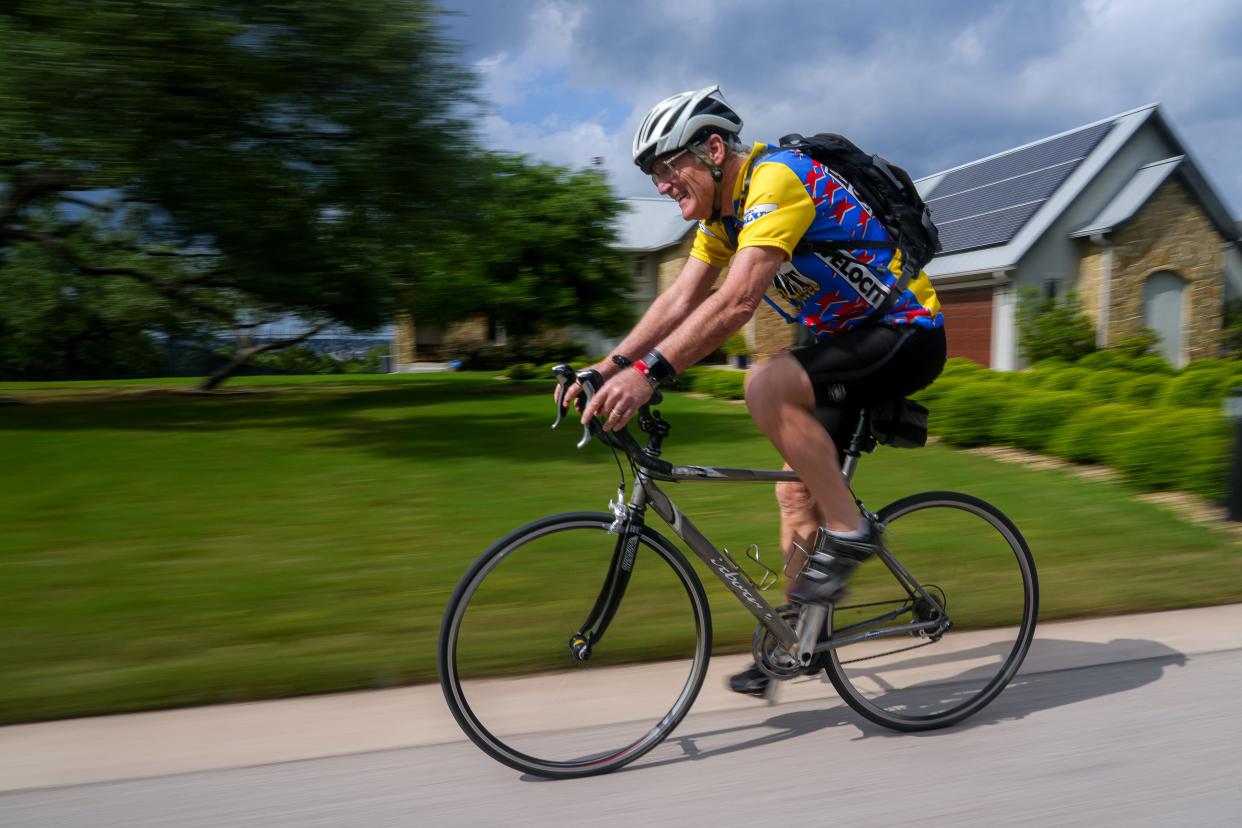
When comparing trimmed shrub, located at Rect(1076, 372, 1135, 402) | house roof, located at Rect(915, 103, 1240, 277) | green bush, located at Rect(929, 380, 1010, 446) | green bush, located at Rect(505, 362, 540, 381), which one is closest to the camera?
green bush, located at Rect(929, 380, 1010, 446)

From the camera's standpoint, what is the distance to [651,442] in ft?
9.77

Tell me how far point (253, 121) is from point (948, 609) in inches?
429

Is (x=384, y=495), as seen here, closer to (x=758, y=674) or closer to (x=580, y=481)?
(x=580, y=481)

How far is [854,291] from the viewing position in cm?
303

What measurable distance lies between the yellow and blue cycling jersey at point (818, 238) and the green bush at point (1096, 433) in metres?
5.90

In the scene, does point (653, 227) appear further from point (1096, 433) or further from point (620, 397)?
point (620, 397)

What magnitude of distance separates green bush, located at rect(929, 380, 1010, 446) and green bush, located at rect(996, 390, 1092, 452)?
0.22 meters

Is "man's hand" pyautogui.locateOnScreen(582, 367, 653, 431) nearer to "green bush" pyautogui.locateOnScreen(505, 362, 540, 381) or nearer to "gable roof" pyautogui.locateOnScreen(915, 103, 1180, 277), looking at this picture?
"gable roof" pyautogui.locateOnScreen(915, 103, 1180, 277)

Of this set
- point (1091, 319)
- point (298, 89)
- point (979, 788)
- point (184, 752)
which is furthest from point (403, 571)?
point (1091, 319)

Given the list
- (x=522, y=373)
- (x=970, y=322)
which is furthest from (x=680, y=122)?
(x=970, y=322)

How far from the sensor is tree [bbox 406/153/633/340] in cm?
2191

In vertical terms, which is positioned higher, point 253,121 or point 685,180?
point 253,121

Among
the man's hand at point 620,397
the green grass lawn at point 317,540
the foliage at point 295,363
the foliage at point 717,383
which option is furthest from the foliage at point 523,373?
the man's hand at point 620,397

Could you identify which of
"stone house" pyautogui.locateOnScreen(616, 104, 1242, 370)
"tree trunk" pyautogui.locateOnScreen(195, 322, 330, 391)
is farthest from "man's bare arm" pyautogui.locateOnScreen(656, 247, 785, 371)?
"stone house" pyautogui.locateOnScreen(616, 104, 1242, 370)
